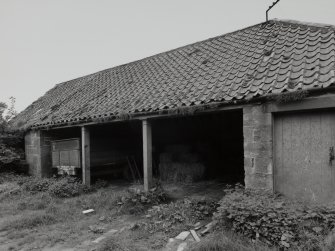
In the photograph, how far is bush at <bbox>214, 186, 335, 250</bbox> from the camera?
403cm

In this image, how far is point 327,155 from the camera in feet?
16.6

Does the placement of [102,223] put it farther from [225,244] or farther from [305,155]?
[305,155]

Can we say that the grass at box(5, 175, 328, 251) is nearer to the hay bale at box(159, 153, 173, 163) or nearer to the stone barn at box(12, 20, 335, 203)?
the stone barn at box(12, 20, 335, 203)

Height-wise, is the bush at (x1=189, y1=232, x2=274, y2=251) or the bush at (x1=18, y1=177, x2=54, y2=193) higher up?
the bush at (x1=189, y1=232, x2=274, y2=251)

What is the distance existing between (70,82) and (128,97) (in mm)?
8207

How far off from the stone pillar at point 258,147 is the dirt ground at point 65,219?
2116 mm

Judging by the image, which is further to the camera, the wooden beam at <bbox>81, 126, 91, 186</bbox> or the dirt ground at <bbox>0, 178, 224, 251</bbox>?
the wooden beam at <bbox>81, 126, 91, 186</bbox>

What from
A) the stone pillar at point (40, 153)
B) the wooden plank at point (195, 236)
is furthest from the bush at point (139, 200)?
the stone pillar at point (40, 153)

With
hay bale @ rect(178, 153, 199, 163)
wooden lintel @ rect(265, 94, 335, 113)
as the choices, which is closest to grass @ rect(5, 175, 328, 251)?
hay bale @ rect(178, 153, 199, 163)

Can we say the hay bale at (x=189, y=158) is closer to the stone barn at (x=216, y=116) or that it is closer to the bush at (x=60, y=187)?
the stone barn at (x=216, y=116)

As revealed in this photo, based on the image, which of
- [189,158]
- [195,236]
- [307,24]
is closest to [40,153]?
[189,158]

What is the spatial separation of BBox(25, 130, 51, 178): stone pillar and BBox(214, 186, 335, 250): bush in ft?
30.4

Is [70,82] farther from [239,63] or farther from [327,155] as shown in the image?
[327,155]

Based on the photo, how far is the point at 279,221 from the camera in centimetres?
425
